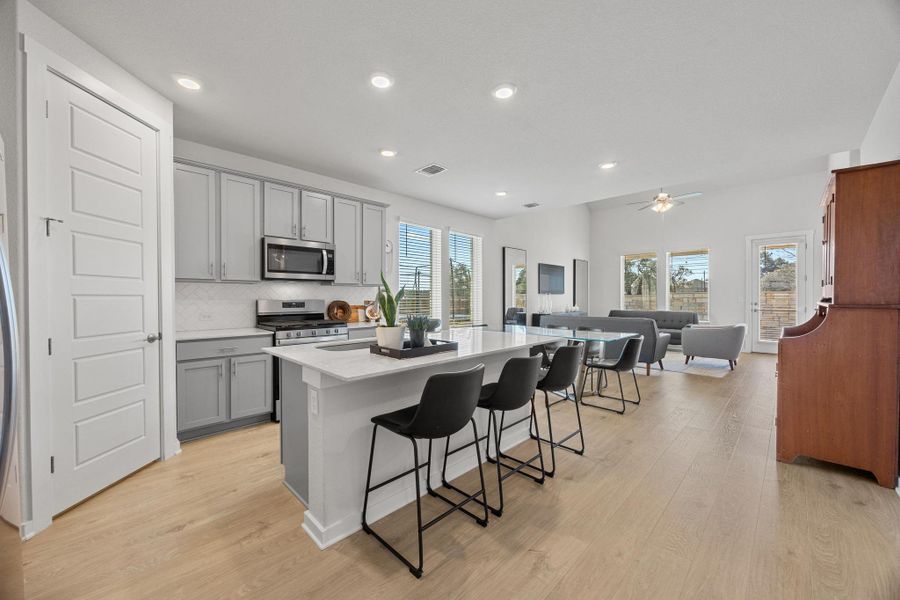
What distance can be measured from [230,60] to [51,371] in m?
2.04

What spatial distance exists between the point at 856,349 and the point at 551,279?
608 cm

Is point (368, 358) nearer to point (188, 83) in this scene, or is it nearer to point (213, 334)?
point (213, 334)

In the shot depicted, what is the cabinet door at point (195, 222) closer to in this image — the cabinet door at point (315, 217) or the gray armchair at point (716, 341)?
the cabinet door at point (315, 217)

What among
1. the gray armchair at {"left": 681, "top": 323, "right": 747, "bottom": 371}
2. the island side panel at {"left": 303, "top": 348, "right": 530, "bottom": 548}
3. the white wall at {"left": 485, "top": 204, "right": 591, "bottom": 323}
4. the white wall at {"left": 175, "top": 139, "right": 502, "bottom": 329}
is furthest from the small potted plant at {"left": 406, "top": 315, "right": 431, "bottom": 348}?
the gray armchair at {"left": 681, "top": 323, "right": 747, "bottom": 371}

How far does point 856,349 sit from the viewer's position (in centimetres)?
249

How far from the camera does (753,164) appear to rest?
4.01 metres

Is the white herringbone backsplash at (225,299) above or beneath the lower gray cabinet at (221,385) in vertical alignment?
above

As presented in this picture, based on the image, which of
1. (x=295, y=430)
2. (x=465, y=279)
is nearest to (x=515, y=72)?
(x=295, y=430)

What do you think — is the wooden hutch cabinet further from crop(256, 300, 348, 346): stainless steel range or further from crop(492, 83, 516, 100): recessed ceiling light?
crop(256, 300, 348, 346): stainless steel range

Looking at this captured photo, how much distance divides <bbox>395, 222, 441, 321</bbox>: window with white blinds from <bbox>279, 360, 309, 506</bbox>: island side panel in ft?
9.79

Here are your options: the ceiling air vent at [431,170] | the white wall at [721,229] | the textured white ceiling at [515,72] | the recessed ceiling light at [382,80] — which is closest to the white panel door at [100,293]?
the textured white ceiling at [515,72]

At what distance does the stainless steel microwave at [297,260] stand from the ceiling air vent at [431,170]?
1.34 metres

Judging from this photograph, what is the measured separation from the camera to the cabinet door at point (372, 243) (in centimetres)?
465

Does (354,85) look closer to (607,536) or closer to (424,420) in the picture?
Result: (424,420)
